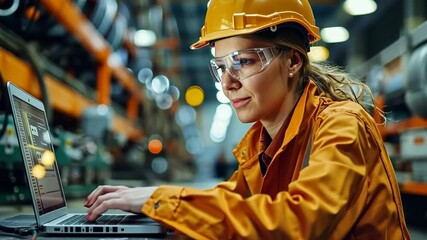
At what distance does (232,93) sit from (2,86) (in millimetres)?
1441

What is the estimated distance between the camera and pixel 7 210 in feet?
9.78

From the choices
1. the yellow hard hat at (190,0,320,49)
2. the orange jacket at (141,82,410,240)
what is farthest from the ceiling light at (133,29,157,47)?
the orange jacket at (141,82,410,240)

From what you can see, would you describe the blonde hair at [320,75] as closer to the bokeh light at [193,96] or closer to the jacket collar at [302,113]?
the jacket collar at [302,113]

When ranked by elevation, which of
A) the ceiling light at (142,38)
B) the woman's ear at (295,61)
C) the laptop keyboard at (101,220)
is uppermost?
the ceiling light at (142,38)

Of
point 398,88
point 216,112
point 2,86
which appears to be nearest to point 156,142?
point 398,88

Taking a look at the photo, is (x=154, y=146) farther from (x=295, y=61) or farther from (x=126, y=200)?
(x=126, y=200)

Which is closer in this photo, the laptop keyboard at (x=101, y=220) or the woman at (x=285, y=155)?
the woman at (x=285, y=155)

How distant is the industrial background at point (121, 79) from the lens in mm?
3301

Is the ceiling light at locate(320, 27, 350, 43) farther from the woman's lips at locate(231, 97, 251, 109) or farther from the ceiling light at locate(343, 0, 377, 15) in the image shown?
the woman's lips at locate(231, 97, 251, 109)

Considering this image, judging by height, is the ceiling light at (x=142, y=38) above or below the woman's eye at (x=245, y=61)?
above

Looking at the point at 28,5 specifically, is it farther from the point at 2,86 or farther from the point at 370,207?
the point at 370,207

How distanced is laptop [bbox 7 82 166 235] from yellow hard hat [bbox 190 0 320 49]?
62 centimetres

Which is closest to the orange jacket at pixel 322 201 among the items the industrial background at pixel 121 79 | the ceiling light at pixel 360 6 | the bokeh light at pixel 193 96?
the industrial background at pixel 121 79

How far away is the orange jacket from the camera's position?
41.1 inches
